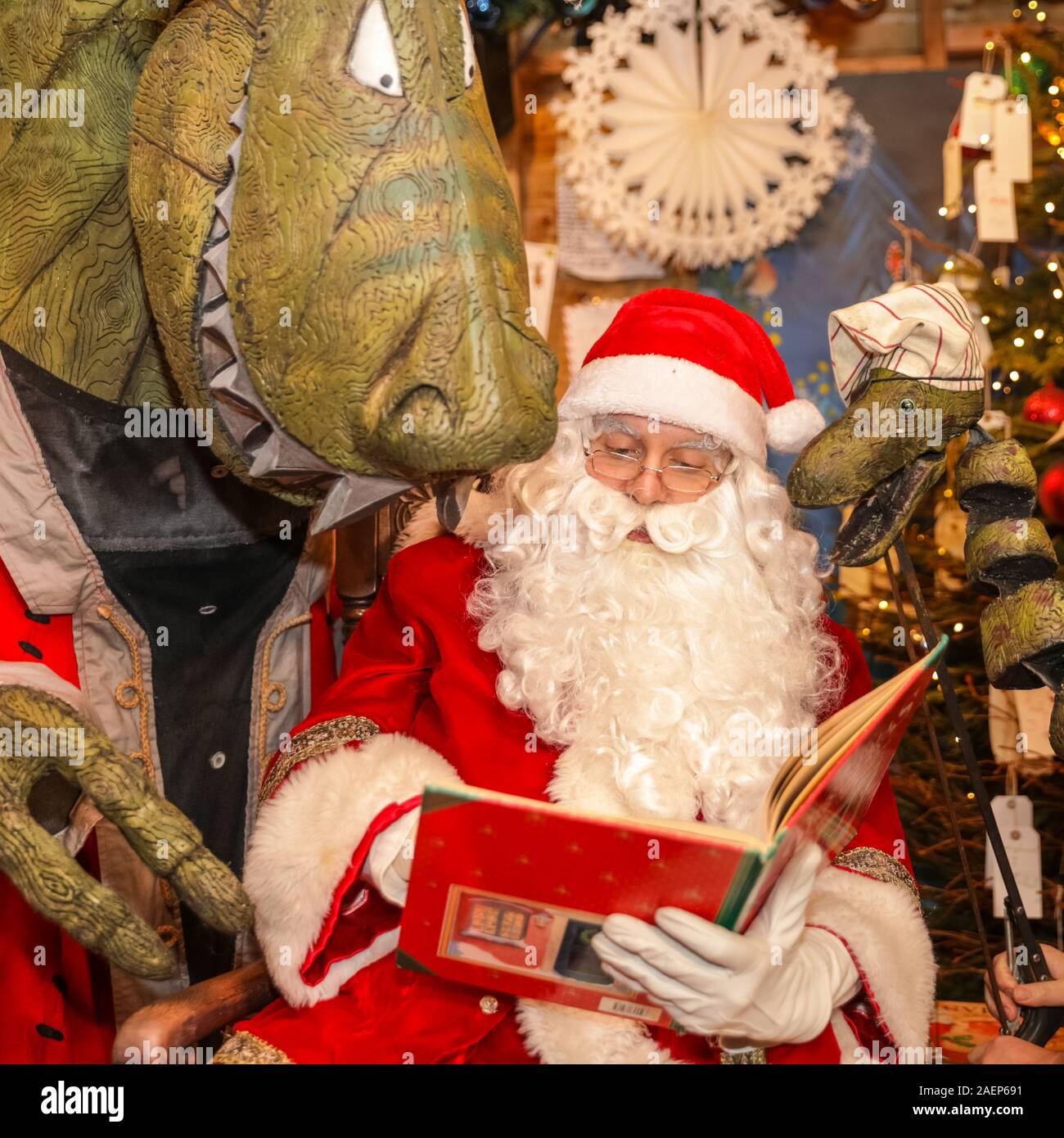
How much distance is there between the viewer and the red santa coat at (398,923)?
1.56m

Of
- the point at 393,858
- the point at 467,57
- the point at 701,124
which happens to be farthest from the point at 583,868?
the point at 701,124

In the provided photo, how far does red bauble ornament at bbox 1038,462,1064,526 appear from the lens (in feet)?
7.99

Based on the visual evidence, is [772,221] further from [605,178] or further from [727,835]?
[727,835]

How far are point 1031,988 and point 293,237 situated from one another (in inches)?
48.7

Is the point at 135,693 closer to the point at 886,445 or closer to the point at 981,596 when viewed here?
the point at 886,445

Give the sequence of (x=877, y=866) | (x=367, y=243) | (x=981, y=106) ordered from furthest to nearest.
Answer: (x=981, y=106) → (x=877, y=866) → (x=367, y=243)

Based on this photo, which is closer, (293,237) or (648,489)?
(293,237)

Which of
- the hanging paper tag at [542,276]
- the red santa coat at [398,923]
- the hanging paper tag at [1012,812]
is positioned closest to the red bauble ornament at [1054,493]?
the hanging paper tag at [1012,812]

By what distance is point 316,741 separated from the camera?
5.51 ft

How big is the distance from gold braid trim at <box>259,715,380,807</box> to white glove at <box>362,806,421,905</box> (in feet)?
0.48

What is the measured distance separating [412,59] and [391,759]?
87cm

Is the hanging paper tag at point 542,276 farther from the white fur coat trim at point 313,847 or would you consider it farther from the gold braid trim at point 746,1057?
the gold braid trim at point 746,1057
